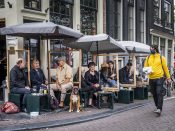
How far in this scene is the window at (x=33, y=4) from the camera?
12449mm

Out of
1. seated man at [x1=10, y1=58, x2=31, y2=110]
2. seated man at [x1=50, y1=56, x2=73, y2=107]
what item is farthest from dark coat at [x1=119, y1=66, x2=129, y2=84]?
seated man at [x1=10, y1=58, x2=31, y2=110]

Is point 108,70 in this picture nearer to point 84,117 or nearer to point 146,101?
point 146,101

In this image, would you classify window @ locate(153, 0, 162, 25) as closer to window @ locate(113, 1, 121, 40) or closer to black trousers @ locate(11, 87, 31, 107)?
window @ locate(113, 1, 121, 40)

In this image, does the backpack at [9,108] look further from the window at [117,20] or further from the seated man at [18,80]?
the window at [117,20]

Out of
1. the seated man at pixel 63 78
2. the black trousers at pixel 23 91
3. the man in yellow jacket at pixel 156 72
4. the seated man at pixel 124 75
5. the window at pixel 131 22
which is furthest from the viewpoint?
the window at pixel 131 22

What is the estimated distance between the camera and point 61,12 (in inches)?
570

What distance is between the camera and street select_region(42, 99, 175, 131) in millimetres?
8508

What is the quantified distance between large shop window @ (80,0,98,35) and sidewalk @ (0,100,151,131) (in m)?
5.61

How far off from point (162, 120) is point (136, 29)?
1261 centimetres

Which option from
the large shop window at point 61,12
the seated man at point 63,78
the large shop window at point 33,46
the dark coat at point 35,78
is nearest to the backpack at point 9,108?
the dark coat at point 35,78

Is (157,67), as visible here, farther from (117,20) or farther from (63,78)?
(117,20)

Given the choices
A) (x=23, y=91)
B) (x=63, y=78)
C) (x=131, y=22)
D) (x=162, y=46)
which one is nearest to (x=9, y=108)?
(x=23, y=91)

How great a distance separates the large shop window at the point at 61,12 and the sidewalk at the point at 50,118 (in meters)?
4.28

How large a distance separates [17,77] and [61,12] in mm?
4513
